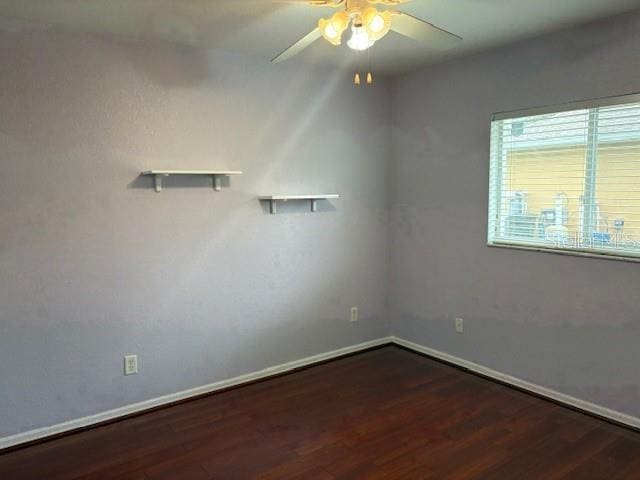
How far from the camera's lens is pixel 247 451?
8.68ft

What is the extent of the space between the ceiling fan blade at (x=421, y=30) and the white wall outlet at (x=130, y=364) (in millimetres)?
2508

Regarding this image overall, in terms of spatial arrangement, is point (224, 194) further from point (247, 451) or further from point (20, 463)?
point (20, 463)

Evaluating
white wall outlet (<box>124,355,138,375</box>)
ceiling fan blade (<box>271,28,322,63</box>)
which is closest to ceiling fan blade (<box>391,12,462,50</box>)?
ceiling fan blade (<box>271,28,322,63</box>)

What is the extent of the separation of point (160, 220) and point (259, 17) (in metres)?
1.41

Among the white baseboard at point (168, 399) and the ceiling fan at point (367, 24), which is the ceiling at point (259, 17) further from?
the white baseboard at point (168, 399)

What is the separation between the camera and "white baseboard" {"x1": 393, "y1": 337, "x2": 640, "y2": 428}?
2.89m

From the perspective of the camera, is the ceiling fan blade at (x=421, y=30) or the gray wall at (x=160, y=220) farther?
the gray wall at (x=160, y=220)

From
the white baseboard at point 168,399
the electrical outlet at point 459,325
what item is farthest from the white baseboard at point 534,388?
the white baseboard at point 168,399

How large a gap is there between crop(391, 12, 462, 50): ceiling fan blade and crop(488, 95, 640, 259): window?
4.01ft

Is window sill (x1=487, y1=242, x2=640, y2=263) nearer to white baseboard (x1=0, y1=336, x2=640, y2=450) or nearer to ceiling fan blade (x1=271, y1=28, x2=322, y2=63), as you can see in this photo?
white baseboard (x1=0, y1=336, x2=640, y2=450)

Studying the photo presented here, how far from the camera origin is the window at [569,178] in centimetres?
278

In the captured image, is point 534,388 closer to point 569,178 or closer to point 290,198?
point 569,178

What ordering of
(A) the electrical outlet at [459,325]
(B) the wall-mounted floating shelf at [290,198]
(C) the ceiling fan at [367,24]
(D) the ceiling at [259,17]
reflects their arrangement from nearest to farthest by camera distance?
(C) the ceiling fan at [367,24] < (D) the ceiling at [259,17] < (B) the wall-mounted floating shelf at [290,198] < (A) the electrical outlet at [459,325]

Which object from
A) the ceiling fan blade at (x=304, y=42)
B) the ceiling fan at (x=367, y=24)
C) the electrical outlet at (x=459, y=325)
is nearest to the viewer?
the ceiling fan at (x=367, y=24)
